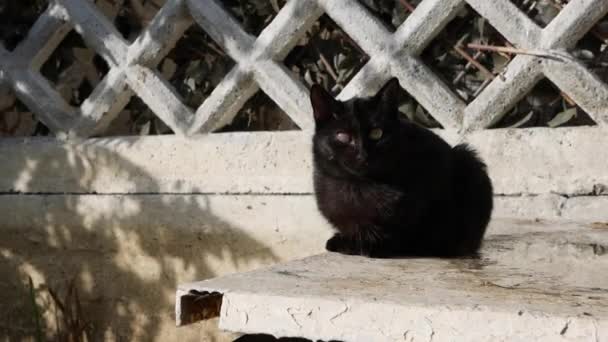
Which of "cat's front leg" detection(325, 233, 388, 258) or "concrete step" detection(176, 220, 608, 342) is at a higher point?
"concrete step" detection(176, 220, 608, 342)

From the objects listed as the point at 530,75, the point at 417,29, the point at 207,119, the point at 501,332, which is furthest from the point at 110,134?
the point at 501,332

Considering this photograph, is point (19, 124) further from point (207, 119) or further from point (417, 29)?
point (417, 29)

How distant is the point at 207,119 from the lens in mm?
2318

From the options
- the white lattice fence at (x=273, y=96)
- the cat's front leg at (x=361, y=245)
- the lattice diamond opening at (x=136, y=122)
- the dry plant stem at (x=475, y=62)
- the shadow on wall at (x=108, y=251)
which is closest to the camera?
the cat's front leg at (x=361, y=245)

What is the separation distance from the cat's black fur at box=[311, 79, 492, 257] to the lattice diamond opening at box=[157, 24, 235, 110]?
0.85 meters

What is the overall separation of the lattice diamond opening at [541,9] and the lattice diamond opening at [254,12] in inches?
27.6

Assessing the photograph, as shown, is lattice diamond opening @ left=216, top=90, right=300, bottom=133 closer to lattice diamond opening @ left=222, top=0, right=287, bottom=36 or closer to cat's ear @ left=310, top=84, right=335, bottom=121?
lattice diamond opening @ left=222, top=0, right=287, bottom=36

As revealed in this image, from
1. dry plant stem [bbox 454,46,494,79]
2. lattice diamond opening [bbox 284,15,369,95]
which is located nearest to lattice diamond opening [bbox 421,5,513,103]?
dry plant stem [bbox 454,46,494,79]

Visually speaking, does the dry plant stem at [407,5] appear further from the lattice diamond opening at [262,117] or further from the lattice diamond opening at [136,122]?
the lattice diamond opening at [136,122]

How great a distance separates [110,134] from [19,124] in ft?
1.27

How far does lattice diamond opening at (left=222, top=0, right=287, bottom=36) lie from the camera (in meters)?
2.41

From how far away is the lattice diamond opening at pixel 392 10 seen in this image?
2195 millimetres

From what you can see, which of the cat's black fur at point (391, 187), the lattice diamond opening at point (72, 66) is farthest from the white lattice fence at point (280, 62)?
the cat's black fur at point (391, 187)

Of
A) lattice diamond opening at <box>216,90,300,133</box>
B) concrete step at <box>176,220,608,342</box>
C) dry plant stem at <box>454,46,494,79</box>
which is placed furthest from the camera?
lattice diamond opening at <box>216,90,300,133</box>
